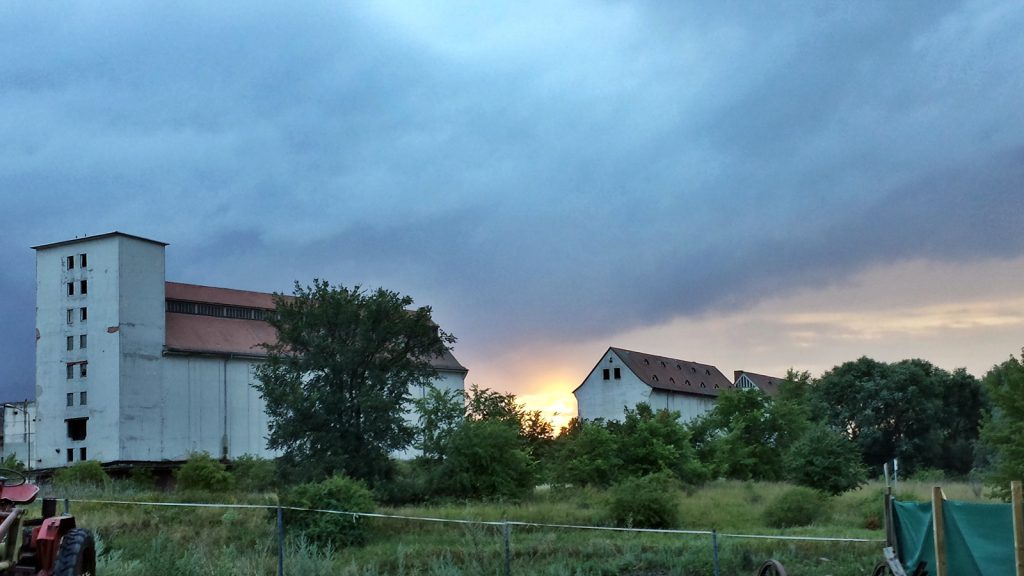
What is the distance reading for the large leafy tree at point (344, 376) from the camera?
4906 centimetres

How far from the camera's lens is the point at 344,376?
50.6 meters

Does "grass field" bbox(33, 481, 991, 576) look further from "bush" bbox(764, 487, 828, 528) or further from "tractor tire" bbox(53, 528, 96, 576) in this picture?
"tractor tire" bbox(53, 528, 96, 576)

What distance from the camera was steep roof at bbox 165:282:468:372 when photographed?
8744 cm

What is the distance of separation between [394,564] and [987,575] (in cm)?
1360

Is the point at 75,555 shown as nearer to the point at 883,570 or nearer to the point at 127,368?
the point at 883,570

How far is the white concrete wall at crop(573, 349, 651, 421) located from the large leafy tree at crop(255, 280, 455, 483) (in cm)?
5229

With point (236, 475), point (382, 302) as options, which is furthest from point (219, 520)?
point (236, 475)

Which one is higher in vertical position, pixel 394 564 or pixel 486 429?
pixel 486 429

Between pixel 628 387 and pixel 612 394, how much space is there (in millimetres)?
2004

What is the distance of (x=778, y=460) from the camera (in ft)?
224

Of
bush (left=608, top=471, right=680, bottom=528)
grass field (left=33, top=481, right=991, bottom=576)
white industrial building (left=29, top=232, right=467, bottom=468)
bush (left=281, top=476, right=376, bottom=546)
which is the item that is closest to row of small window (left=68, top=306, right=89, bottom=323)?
white industrial building (left=29, top=232, right=467, bottom=468)

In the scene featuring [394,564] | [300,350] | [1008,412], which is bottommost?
[394,564]

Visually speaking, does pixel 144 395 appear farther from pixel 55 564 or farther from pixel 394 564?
pixel 55 564

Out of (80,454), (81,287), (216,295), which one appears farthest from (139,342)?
(216,295)
